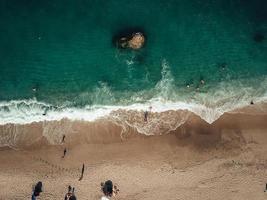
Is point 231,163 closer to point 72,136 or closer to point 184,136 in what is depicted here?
point 184,136

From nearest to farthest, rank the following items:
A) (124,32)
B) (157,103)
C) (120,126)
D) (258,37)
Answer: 1. (120,126)
2. (157,103)
3. (124,32)
4. (258,37)

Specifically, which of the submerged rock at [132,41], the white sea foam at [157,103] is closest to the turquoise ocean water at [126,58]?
the white sea foam at [157,103]

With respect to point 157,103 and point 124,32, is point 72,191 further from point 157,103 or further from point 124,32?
point 124,32

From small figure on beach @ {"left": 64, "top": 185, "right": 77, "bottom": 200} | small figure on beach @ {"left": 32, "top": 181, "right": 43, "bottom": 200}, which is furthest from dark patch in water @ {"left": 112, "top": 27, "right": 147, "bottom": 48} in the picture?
small figure on beach @ {"left": 32, "top": 181, "right": 43, "bottom": 200}

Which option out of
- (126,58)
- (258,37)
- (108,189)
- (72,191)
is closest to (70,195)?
(72,191)

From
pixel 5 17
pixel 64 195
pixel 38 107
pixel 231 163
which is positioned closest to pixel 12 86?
pixel 38 107
